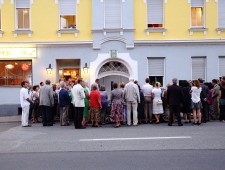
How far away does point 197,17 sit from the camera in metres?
23.1

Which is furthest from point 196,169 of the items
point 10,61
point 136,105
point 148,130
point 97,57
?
point 10,61

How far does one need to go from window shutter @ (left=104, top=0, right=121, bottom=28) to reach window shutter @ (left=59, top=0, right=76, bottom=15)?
195 cm

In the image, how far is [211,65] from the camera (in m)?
22.8

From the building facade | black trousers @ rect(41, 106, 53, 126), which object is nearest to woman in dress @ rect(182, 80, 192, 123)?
the building facade

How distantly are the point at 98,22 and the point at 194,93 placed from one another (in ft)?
27.9

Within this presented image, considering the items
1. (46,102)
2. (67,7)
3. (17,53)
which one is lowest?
(46,102)

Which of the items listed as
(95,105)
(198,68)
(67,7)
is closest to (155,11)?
(198,68)

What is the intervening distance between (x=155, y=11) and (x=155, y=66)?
10.9 feet

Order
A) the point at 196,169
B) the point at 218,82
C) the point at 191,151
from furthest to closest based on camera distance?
the point at 218,82
the point at 191,151
the point at 196,169

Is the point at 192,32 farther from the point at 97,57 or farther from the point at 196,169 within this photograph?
the point at 196,169

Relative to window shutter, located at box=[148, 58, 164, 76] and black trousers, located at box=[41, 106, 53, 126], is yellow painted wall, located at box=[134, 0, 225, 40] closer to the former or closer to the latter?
window shutter, located at box=[148, 58, 164, 76]

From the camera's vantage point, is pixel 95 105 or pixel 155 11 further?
pixel 155 11

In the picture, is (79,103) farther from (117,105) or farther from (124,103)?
(124,103)

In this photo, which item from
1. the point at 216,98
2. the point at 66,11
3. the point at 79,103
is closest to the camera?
the point at 79,103
